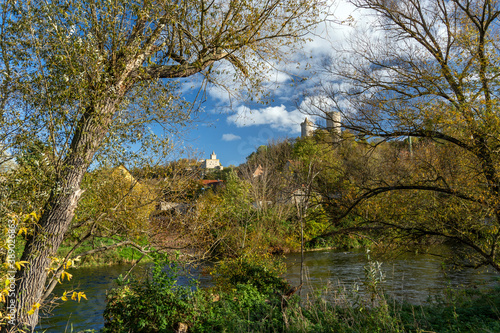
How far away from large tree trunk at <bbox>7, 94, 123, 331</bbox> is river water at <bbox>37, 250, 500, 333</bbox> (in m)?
4.08

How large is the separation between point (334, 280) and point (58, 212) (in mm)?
11574

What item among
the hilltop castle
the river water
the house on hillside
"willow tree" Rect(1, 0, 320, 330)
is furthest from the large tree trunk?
the house on hillside

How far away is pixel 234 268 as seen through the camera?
9.15 m

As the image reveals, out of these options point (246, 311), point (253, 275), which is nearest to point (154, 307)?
point (246, 311)

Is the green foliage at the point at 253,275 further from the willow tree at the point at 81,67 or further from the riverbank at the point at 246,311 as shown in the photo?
the willow tree at the point at 81,67

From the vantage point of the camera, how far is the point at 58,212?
461 centimetres

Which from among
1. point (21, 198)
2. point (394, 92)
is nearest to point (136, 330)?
point (21, 198)

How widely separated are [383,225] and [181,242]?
20.4 feet

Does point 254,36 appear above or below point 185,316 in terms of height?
above

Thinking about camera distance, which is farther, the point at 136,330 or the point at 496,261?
the point at 496,261

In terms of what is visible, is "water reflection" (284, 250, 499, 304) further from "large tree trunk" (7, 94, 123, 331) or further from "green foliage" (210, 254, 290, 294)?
"large tree trunk" (7, 94, 123, 331)

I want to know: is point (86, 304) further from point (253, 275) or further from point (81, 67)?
point (81, 67)

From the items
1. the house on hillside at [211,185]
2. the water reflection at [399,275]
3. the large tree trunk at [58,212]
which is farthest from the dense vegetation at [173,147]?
the house on hillside at [211,185]

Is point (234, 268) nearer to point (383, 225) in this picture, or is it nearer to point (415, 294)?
point (383, 225)
